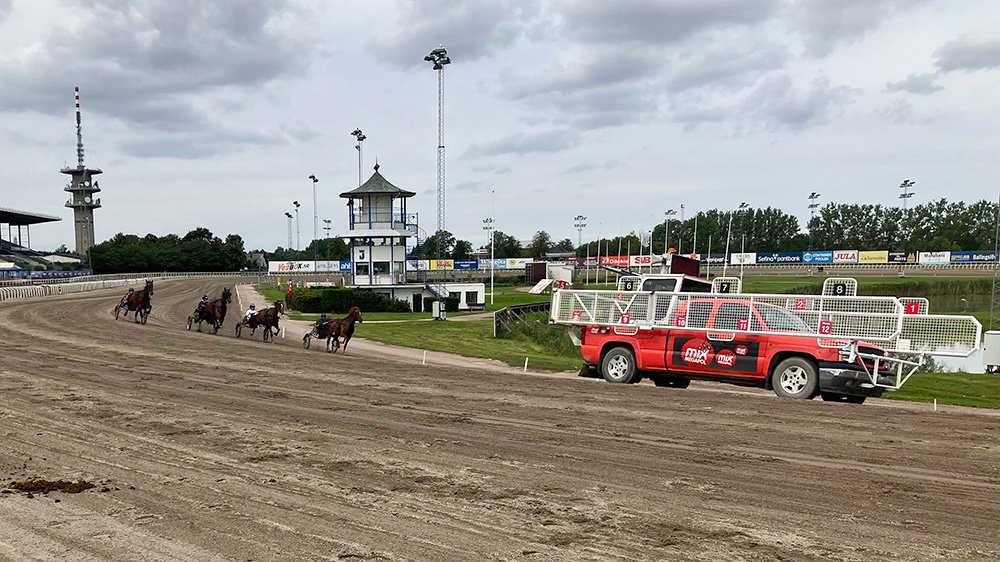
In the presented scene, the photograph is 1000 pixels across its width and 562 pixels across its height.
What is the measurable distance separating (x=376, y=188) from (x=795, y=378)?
41.8m

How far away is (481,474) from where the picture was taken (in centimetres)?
747

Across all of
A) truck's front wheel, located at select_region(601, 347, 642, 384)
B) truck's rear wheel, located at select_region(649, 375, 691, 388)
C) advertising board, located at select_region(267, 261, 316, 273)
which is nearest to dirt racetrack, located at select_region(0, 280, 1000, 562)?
truck's front wheel, located at select_region(601, 347, 642, 384)

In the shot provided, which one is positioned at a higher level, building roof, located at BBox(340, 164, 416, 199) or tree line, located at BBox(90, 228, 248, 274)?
building roof, located at BBox(340, 164, 416, 199)

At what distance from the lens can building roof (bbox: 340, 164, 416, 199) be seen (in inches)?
2005

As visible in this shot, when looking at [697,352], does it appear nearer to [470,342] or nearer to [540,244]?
[470,342]

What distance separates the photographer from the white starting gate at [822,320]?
1223cm

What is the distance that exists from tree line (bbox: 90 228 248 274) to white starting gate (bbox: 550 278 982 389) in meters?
116

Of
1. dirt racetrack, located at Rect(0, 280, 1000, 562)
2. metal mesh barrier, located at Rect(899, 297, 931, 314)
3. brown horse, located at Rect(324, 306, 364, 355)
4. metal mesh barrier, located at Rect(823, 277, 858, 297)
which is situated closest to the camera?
dirt racetrack, located at Rect(0, 280, 1000, 562)

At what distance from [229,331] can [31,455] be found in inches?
773

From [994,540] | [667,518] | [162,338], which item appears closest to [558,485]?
[667,518]

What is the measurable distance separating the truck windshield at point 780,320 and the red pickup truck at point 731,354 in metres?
0.02

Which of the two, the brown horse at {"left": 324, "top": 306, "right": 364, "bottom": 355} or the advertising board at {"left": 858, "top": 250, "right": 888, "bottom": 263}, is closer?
the brown horse at {"left": 324, "top": 306, "right": 364, "bottom": 355}

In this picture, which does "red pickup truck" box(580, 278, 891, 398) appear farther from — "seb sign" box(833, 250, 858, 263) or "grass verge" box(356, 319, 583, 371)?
"seb sign" box(833, 250, 858, 263)

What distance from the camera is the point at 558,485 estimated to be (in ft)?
23.2
